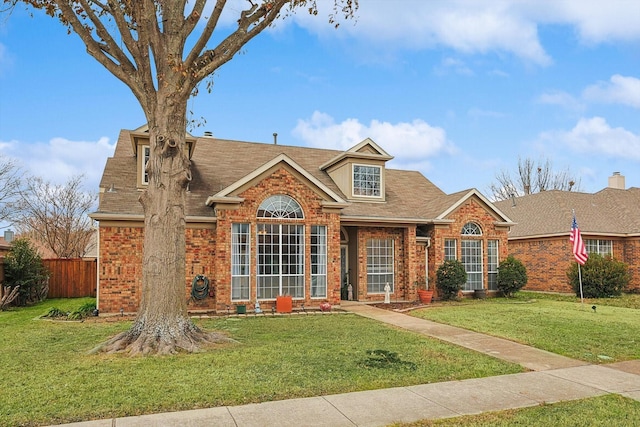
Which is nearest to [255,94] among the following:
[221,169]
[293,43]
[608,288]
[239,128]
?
[293,43]

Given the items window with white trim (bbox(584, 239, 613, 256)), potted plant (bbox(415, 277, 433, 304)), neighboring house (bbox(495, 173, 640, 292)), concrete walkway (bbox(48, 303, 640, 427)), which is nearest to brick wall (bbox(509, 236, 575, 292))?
neighboring house (bbox(495, 173, 640, 292))

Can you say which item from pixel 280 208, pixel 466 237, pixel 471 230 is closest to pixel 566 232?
pixel 471 230

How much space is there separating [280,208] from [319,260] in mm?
2223

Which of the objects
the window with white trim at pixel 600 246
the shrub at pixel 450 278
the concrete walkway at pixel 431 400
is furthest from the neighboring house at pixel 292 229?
the concrete walkway at pixel 431 400

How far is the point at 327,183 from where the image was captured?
765 inches

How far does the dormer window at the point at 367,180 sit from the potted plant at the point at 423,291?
3.82m

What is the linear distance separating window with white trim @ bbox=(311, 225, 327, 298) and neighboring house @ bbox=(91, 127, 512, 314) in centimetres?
3

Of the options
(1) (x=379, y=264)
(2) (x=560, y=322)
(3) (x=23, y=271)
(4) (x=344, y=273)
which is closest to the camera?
(2) (x=560, y=322)

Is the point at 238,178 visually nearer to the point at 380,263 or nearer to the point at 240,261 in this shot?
the point at 240,261

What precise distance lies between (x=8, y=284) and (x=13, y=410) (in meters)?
14.2

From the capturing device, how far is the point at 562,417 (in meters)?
5.41

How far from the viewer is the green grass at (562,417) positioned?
5.20m

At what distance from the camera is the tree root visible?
8672mm

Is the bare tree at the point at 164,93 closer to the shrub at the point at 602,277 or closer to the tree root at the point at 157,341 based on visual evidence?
the tree root at the point at 157,341
